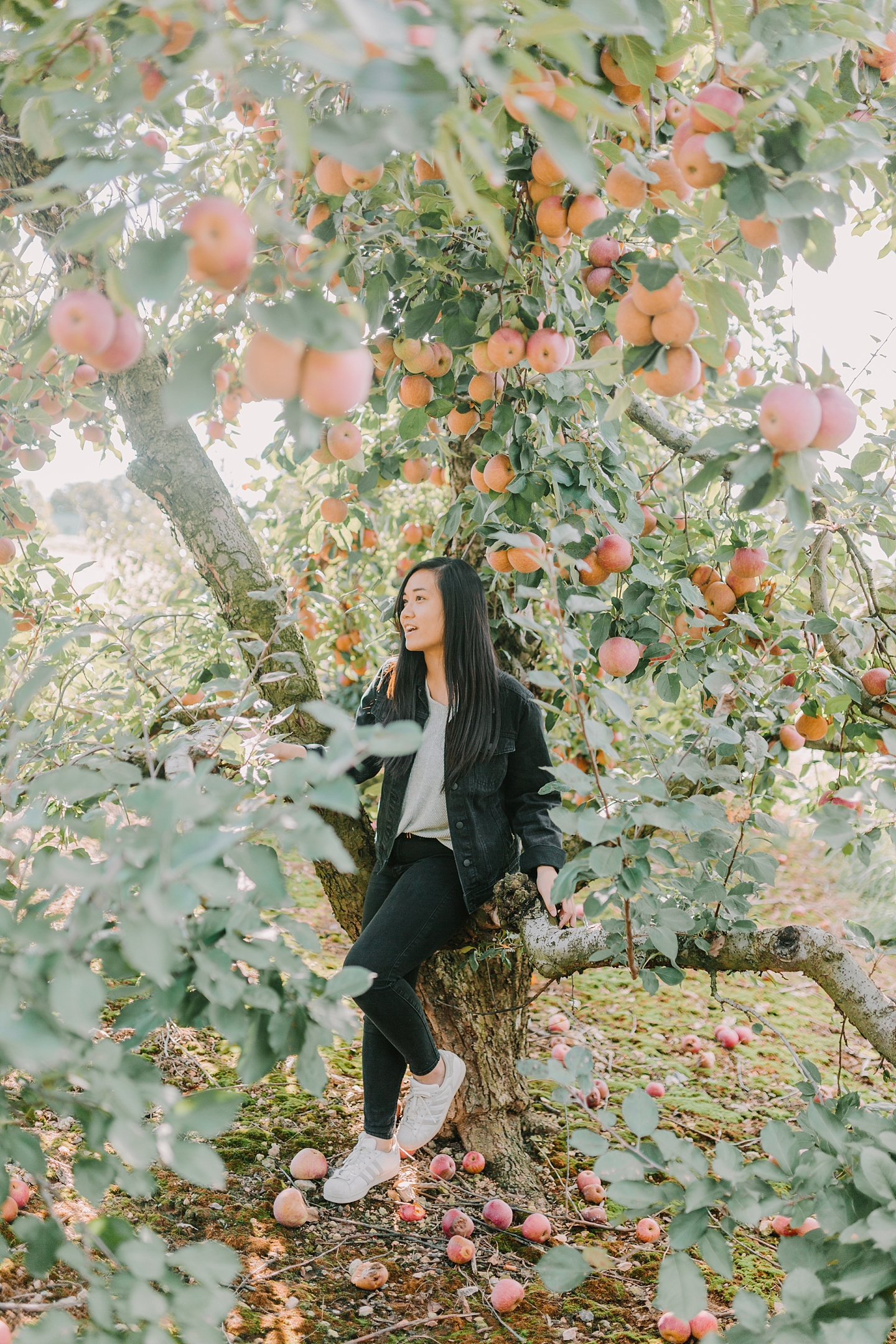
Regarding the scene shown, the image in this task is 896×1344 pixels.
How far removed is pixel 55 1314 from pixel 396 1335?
1.09 m

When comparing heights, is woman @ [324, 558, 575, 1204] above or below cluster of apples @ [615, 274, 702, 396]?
below

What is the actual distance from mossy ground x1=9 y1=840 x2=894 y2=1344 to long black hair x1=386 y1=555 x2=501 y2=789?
2.37ft

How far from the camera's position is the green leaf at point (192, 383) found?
704 mm

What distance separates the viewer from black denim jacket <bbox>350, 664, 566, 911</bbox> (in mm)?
1930

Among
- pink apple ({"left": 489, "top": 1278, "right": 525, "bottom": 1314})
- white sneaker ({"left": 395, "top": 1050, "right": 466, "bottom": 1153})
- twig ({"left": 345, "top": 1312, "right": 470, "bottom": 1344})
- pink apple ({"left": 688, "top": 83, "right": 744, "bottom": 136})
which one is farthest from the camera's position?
white sneaker ({"left": 395, "top": 1050, "right": 466, "bottom": 1153})

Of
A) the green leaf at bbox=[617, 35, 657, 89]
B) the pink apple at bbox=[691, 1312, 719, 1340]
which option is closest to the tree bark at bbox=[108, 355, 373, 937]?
the pink apple at bbox=[691, 1312, 719, 1340]

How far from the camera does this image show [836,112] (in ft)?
3.19

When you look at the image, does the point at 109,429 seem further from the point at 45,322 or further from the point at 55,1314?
the point at 55,1314

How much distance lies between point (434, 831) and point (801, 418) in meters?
1.38

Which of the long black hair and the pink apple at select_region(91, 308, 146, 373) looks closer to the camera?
the pink apple at select_region(91, 308, 146, 373)

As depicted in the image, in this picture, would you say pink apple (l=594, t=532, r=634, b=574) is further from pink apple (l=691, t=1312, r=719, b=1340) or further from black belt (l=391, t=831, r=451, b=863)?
pink apple (l=691, t=1312, r=719, b=1340)

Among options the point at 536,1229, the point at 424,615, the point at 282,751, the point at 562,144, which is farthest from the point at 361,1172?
the point at 562,144

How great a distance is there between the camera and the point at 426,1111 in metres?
2.02

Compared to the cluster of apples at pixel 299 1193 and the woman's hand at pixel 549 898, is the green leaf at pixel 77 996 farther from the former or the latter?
the cluster of apples at pixel 299 1193
